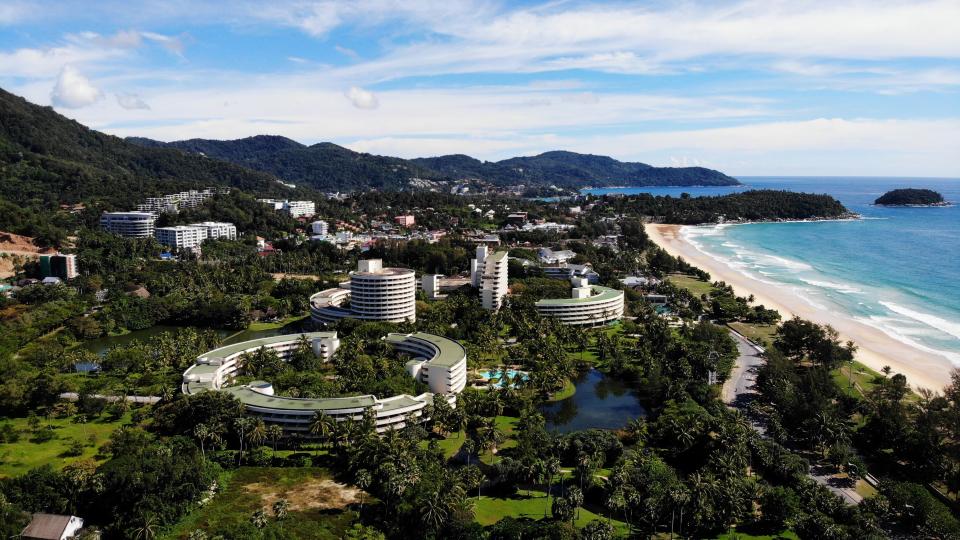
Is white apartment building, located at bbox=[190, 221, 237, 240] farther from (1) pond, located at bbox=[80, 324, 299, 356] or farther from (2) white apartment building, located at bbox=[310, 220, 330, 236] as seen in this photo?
(1) pond, located at bbox=[80, 324, 299, 356]

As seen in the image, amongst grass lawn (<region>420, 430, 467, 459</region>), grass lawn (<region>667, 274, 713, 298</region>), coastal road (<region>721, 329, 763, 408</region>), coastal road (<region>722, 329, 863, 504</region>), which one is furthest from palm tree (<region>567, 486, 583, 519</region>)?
grass lawn (<region>667, 274, 713, 298</region>)

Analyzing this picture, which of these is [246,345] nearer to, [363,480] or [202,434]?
[202,434]

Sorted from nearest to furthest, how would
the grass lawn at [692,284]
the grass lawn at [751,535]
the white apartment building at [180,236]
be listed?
the grass lawn at [751,535] → the grass lawn at [692,284] → the white apartment building at [180,236]

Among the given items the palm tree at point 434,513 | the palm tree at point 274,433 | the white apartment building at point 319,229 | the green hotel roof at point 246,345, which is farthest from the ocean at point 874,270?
the white apartment building at point 319,229

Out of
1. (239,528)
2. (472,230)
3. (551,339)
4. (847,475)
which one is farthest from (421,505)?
(472,230)

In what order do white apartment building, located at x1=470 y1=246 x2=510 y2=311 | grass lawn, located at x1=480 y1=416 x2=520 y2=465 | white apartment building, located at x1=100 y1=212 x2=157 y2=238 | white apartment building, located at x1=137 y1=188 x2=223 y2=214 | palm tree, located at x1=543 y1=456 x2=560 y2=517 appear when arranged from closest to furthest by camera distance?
palm tree, located at x1=543 y1=456 x2=560 y2=517
grass lawn, located at x1=480 y1=416 x2=520 y2=465
white apartment building, located at x1=470 y1=246 x2=510 y2=311
white apartment building, located at x1=100 y1=212 x2=157 y2=238
white apartment building, located at x1=137 y1=188 x2=223 y2=214

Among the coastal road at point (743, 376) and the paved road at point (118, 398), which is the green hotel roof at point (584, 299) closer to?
the coastal road at point (743, 376)
